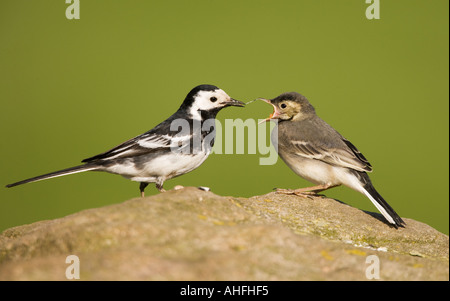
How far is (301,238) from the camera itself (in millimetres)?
4832

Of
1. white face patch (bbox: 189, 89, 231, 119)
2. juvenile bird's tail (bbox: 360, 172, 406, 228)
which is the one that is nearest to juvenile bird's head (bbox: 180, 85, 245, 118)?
white face patch (bbox: 189, 89, 231, 119)

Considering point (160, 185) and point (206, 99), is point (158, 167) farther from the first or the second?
point (206, 99)

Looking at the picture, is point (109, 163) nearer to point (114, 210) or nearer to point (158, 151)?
point (158, 151)

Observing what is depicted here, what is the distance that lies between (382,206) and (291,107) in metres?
2.72

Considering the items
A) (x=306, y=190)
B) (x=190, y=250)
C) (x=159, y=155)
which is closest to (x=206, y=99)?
(x=159, y=155)

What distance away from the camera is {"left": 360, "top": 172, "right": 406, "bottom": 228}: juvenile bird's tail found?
22.4 ft

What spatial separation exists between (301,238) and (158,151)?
133 inches

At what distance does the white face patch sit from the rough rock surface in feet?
9.13

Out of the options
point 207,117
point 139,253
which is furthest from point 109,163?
point 139,253

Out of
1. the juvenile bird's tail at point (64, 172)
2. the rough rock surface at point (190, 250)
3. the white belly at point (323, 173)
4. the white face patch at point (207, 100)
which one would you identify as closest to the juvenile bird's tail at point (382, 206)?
the white belly at point (323, 173)

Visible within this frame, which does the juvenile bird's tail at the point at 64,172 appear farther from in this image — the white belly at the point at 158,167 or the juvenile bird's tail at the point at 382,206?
the juvenile bird's tail at the point at 382,206

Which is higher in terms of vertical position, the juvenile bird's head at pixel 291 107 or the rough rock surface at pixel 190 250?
the juvenile bird's head at pixel 291 107

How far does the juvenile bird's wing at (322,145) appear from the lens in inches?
316

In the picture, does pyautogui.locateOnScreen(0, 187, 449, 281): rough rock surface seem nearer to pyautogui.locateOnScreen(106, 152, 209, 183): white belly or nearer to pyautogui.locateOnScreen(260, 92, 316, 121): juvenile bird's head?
pyautogui.locateOnScreen(106, 152, 209, 183): white belly
